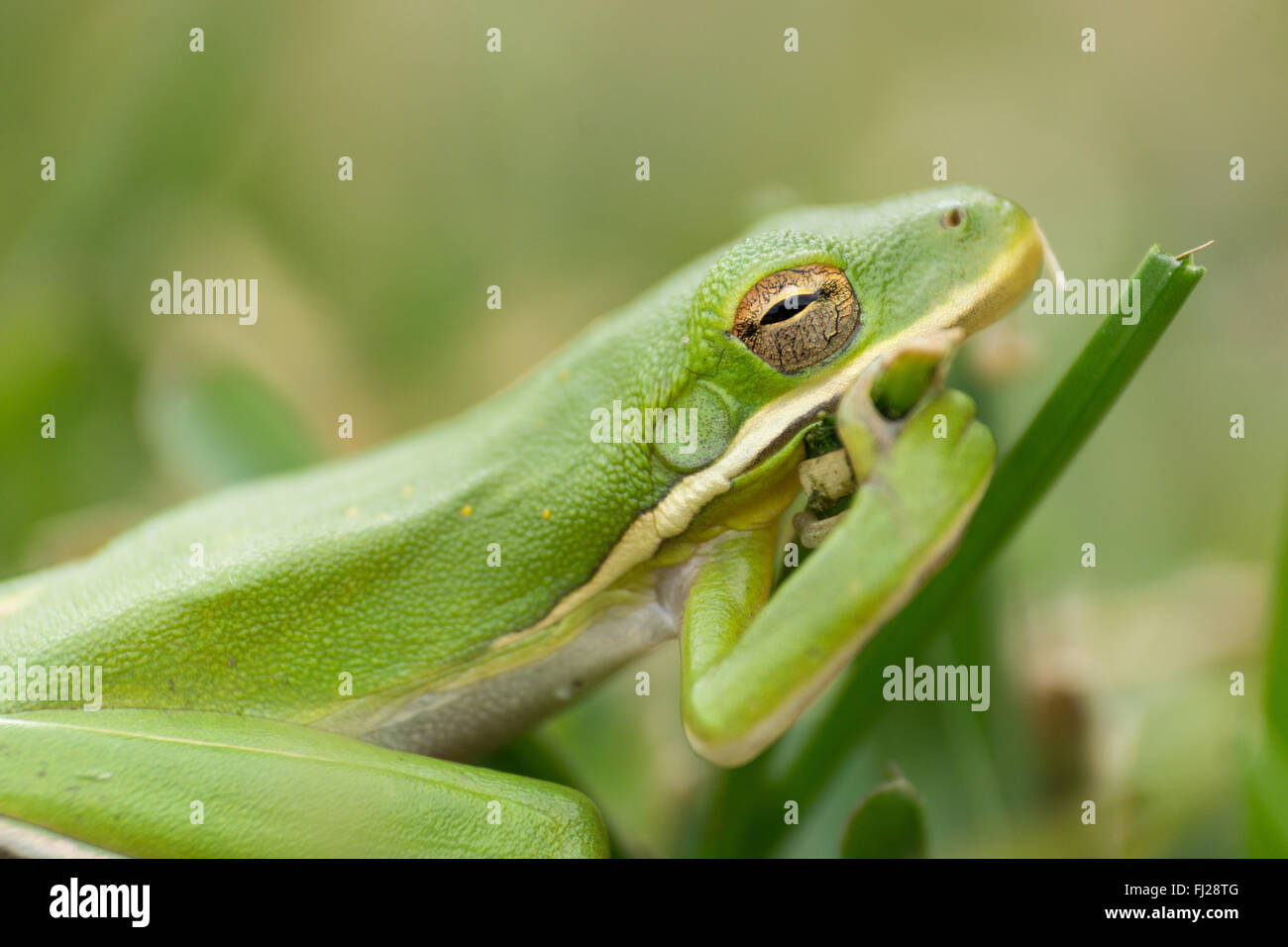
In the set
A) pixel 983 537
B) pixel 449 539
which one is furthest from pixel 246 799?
pixel 983 537

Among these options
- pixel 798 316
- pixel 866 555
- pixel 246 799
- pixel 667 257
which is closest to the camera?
pixel 866 555

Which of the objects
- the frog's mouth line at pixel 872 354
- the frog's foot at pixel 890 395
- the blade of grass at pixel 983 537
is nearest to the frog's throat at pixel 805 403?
the frog's mouth line at pixel 872 354

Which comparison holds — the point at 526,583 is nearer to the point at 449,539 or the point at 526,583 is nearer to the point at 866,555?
the point at 449,539

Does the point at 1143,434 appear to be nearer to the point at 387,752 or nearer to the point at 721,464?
the point at 721,464

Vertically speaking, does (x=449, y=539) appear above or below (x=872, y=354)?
below

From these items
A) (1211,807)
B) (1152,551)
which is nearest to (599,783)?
(1211,807)
